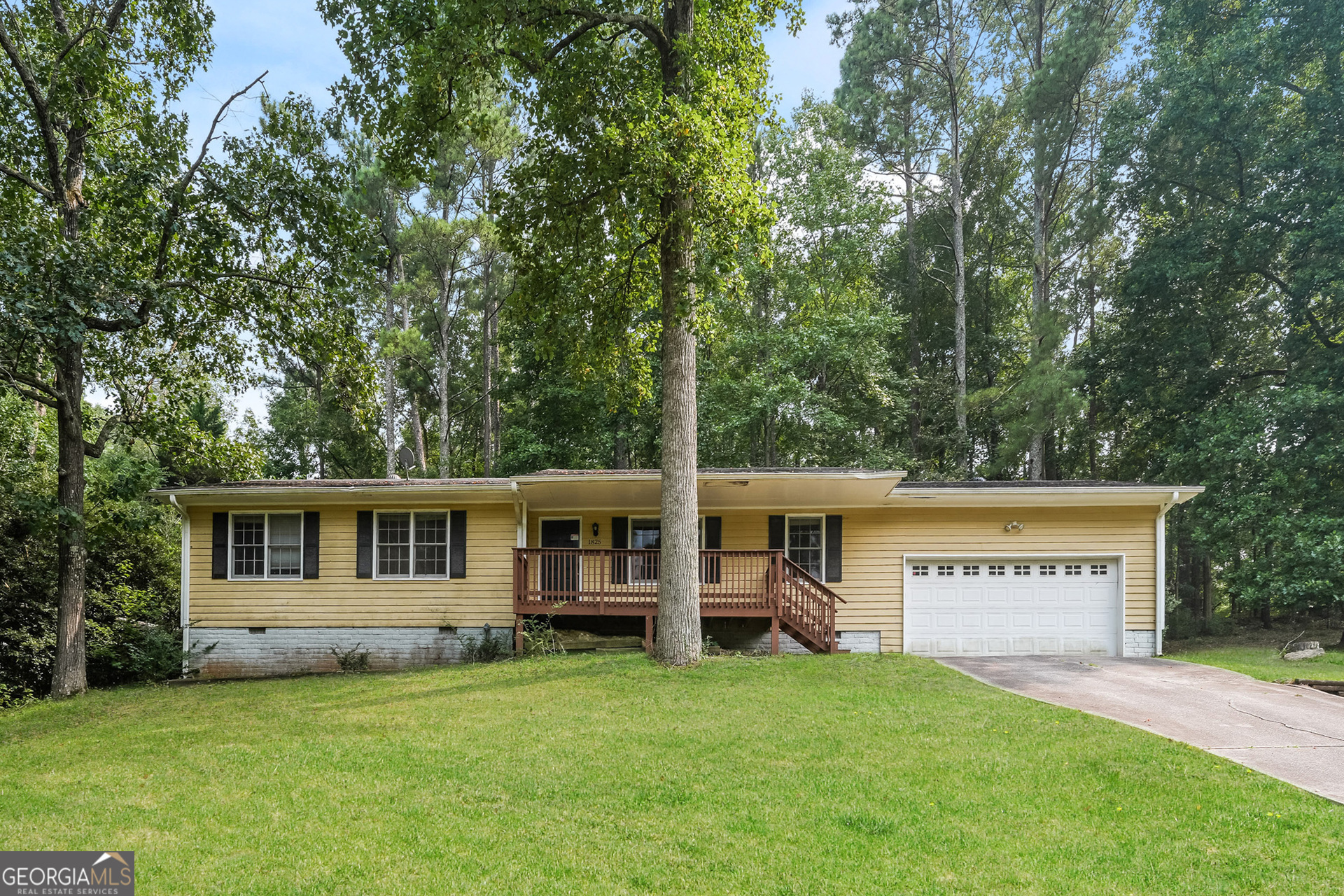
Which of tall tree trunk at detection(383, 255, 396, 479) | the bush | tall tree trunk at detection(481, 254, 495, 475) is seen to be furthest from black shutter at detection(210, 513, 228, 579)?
tall tree trunk at detection(481, 254, 495, 475)

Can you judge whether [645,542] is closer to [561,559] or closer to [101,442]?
[561,559]

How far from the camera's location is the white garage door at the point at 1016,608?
41.2ft

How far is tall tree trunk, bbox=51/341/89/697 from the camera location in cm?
990

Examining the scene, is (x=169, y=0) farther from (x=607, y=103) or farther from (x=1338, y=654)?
(x=1338, y=654)

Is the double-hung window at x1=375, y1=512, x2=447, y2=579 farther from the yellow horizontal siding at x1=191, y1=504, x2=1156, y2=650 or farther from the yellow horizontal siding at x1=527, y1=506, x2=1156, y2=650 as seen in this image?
the yellow horizontal siding at x1=527, y1=506, x2=1156, y2=650

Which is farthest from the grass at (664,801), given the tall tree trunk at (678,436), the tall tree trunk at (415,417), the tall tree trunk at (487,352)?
the tall tree trunk at (415,417)

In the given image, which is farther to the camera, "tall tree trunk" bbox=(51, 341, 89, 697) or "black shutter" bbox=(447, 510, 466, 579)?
"black shutter" bbox=(447, 510, 466, 579)

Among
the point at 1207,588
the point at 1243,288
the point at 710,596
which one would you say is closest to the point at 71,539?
the point at 710,596

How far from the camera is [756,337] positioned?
21.2m

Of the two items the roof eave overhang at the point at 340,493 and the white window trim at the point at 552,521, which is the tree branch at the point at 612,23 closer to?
the roof eave overhang at the point at 340,493

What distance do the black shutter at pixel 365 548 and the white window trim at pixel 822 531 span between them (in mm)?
7192

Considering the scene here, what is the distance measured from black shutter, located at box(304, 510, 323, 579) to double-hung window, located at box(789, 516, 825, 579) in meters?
8.32

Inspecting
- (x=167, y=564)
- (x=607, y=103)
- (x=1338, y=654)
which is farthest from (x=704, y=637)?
(x=1338, y=654)

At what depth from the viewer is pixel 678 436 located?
1020cm
